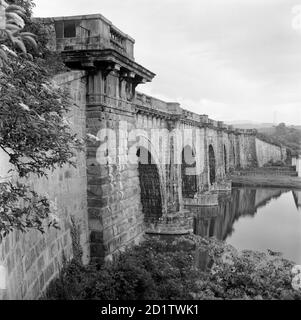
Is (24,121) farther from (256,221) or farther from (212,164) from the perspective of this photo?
(212,164)

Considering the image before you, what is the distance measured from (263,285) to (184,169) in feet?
74.2

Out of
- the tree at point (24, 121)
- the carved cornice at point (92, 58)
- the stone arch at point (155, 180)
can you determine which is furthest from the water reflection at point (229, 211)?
the tree at point (24, 121)

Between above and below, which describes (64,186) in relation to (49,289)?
above

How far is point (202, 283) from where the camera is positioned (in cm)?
1140

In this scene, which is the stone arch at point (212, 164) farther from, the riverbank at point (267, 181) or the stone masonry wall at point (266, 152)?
the stone masonry wall at point (266, 152)

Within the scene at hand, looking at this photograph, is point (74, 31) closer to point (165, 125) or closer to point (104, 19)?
point (104, 19)

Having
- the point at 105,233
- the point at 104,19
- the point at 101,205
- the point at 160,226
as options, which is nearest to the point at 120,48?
the point at 104,19

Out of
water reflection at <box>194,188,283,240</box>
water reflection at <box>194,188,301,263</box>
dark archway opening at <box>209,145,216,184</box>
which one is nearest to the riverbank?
water reflection at <box>194,188,283,240</box>

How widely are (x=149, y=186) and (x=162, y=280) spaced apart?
11938 millimetres

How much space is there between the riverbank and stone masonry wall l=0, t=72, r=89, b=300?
40274 mm

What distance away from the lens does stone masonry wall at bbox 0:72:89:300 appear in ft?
17.9

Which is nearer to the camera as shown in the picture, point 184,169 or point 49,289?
point 49,289

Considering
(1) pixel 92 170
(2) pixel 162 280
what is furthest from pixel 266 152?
(1) pixel 92 170
